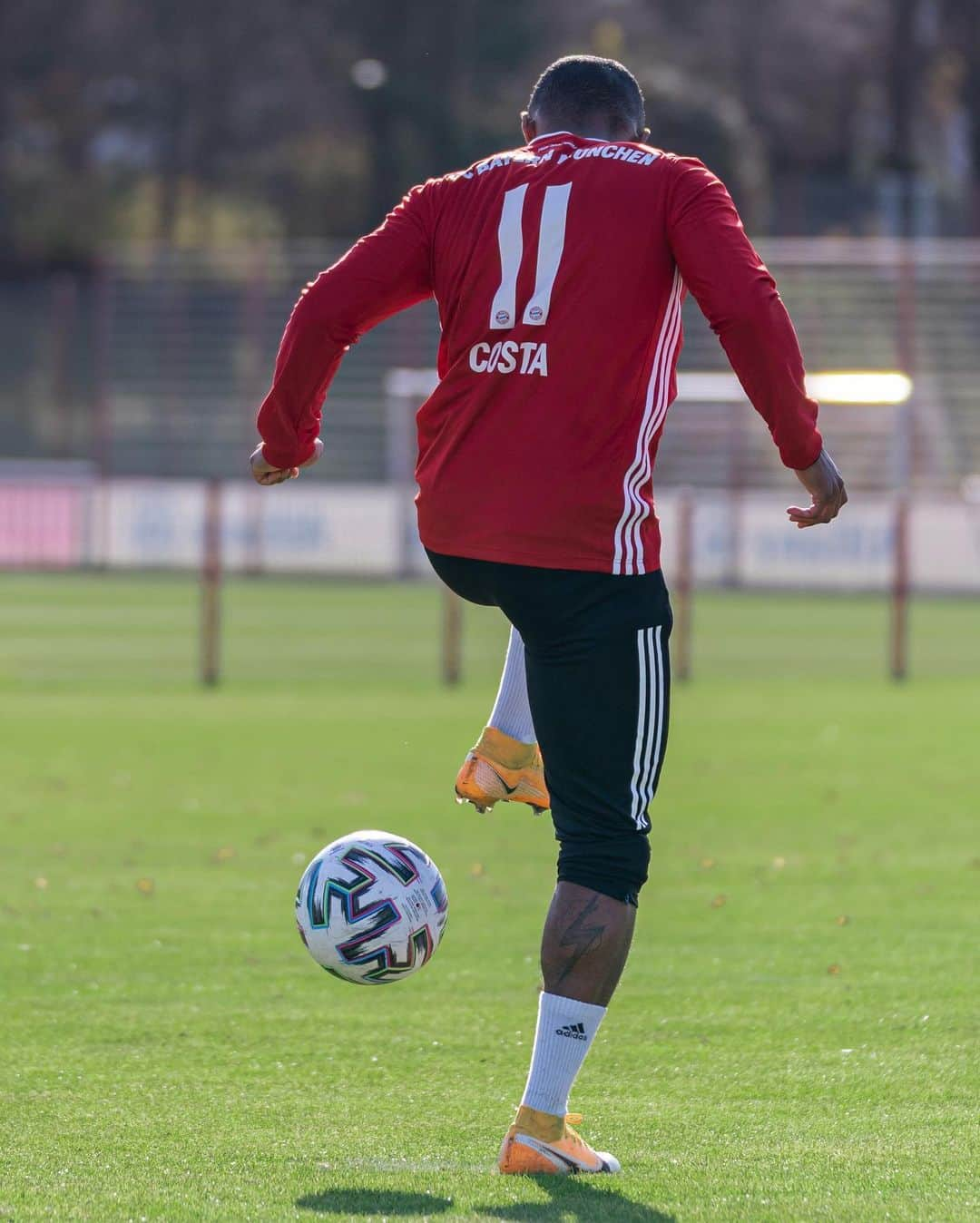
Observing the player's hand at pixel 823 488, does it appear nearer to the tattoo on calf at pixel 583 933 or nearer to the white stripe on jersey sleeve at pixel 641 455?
the white stripe on jersey sleeve at pixel 641 455

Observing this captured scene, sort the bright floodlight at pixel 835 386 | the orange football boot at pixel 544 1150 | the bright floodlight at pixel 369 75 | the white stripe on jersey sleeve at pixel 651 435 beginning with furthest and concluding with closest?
the bright floodlight at pixel 369 75, the bright floodlight at pixel 835 386, the white stripe on jersey sleeve at pixel 651 435, the orange football boot at pixel 544 1150

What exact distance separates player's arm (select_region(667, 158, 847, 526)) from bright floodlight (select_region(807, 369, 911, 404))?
2823 centimetres

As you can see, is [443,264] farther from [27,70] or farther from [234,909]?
[27,70]

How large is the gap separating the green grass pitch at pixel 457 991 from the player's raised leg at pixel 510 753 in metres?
0.72

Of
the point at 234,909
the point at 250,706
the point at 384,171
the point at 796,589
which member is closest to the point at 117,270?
the point at 384,171

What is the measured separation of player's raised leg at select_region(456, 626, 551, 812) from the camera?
5082mm

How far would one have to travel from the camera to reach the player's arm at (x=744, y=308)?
14.3 feet

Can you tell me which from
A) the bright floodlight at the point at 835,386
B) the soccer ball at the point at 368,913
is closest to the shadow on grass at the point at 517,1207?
the soccer ball at the point at 368,913

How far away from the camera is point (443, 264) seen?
4660 mm

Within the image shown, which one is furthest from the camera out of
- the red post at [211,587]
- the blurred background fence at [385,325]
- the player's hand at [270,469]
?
the blurred background fence at [385,325]

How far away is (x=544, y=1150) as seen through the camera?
4473 mm

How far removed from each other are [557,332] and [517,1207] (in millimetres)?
1736

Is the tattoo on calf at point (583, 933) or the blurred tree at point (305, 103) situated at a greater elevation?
the blurred tree at point (305, 103)

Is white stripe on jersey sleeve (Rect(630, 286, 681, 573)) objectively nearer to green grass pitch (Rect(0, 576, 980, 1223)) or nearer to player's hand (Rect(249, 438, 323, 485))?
player's hand (Rect(249, 438, 323, 485))
